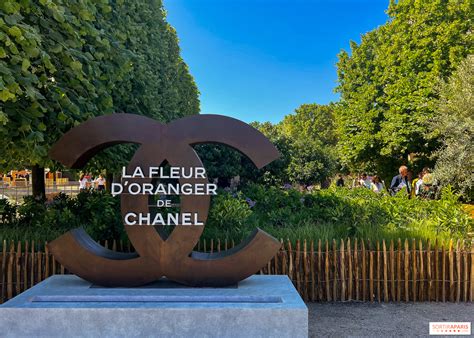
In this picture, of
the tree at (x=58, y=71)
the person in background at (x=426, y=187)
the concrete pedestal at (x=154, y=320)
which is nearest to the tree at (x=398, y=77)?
the person in background at (x=426, y=187)

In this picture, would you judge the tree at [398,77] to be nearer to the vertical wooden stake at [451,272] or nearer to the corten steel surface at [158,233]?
the vertical wooden stake at [451,272]

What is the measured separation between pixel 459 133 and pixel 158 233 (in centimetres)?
1267

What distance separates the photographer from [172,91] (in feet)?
50.4

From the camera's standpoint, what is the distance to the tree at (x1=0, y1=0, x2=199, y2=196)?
4871 mm

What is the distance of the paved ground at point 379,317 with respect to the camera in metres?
5.40

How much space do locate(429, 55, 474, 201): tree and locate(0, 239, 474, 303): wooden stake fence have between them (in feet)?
23.9

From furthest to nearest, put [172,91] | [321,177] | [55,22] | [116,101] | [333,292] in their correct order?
[321,177] < [172,91] < [116,101] < [333,292] < [55,22]

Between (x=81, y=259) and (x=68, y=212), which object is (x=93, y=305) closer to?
(x=81, y=259)

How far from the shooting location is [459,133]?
45.0 feet

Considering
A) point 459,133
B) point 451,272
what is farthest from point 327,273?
point 459,133

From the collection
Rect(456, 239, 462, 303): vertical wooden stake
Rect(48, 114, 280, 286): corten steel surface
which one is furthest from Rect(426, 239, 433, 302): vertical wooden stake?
Rect(48, 114, 280, 286): corten steel surface

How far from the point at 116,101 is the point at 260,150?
4.95 m

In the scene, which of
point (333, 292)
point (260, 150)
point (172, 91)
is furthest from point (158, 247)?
point (172, 91)

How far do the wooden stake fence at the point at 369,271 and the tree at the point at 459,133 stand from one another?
7.29m
